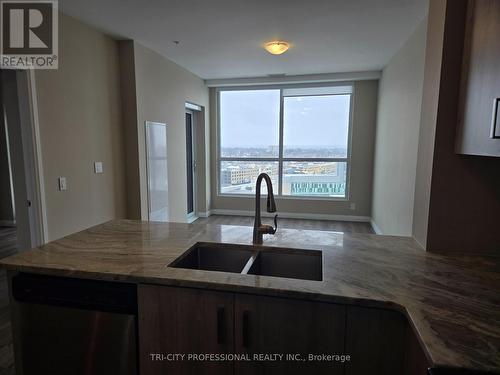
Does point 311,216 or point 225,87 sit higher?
point 225,87

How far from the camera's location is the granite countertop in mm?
849

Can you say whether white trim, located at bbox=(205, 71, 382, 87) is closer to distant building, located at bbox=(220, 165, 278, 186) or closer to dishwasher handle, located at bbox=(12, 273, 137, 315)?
distant building, located at bbox=(220, 165, 278, 186)

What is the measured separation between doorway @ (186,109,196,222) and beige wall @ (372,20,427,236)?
3.45 meters

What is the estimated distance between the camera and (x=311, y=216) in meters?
5.82

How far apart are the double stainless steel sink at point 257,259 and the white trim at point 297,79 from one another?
4.37 m

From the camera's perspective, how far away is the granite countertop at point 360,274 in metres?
0.85

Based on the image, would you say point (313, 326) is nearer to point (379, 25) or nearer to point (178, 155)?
point (379, 25)

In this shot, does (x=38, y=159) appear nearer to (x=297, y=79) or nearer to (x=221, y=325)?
(x=221, y=325)

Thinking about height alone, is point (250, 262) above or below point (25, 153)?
below

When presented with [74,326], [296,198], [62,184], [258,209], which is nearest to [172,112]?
[62,184]

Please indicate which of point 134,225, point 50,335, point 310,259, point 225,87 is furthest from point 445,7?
point 225,87

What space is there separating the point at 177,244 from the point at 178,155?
3334mm

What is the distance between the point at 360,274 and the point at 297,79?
4.65 metres

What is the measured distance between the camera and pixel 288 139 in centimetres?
576
